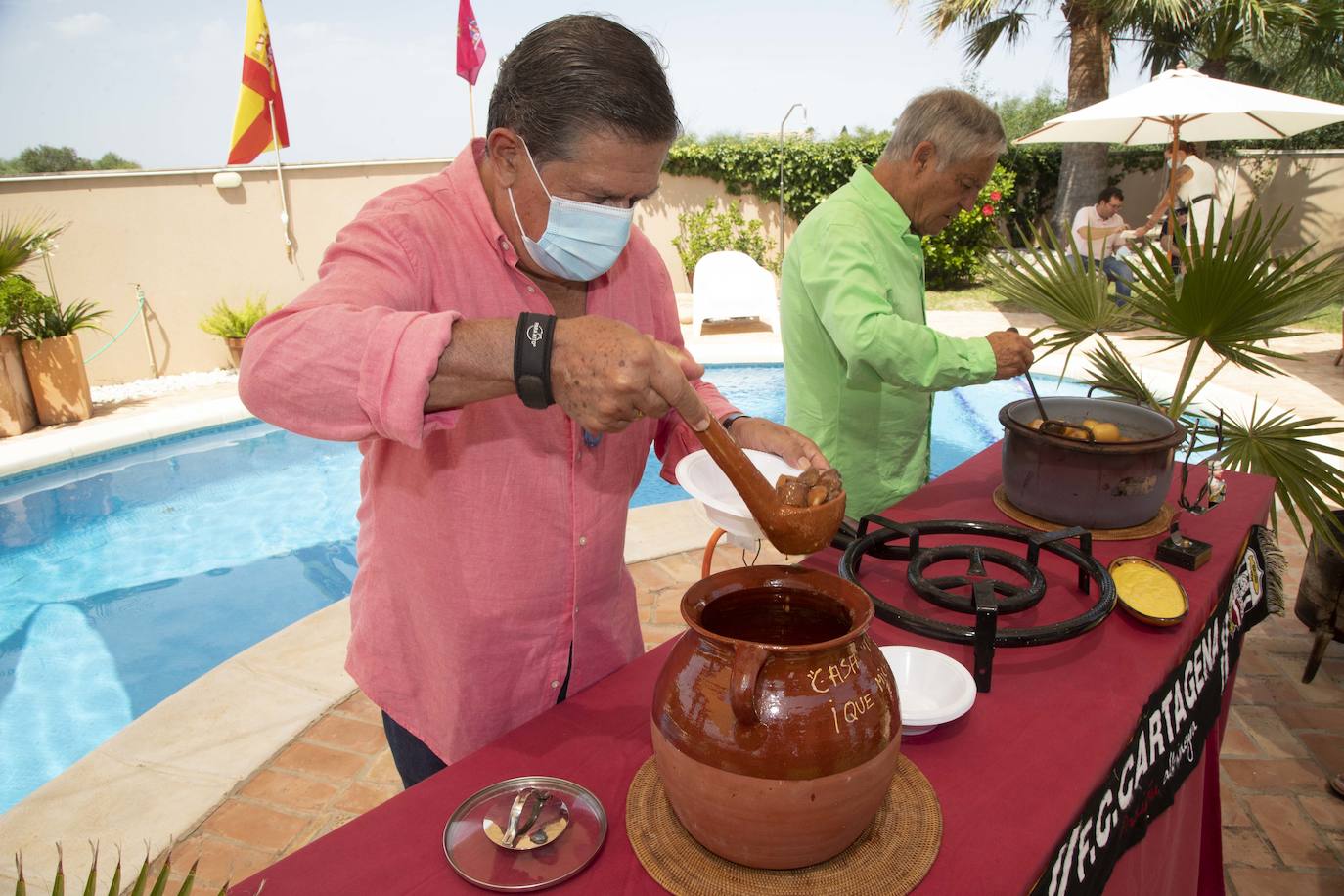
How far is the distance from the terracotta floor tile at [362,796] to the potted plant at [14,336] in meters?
6.64

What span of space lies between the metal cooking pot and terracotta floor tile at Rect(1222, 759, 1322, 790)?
1.36m

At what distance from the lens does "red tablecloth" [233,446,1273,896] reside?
3.47 ft

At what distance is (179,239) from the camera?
33.3 feet

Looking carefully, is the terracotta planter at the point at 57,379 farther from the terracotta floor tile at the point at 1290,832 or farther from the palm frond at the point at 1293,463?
the terracotta floor tile at the point at 1290,832

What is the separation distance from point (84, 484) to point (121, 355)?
12.1 ft

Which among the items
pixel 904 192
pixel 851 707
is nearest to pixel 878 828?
pixel 851 707

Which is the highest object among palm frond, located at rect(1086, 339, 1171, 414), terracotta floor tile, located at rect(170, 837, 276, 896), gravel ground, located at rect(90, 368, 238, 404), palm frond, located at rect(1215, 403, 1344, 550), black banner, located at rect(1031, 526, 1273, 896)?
palm frond, located at rect(1086, 339, 1171, 414)

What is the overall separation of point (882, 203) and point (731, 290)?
27.4ft

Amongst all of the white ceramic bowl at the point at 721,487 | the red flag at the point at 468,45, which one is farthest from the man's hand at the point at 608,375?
the red flag at the point at 468,45

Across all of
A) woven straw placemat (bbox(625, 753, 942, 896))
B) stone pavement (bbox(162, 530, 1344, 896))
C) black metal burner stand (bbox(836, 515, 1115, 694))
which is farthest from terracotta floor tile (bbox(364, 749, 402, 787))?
woven straw placemat (bbox(625, 753, 942, 896))

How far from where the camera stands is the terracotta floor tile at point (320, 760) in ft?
9.55

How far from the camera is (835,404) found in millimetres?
2701

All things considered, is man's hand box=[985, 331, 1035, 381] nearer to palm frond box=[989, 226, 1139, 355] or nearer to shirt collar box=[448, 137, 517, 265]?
palm frond box=[989, 226, 1139, 355]

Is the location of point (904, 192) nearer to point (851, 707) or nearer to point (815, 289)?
point (815, 289)
